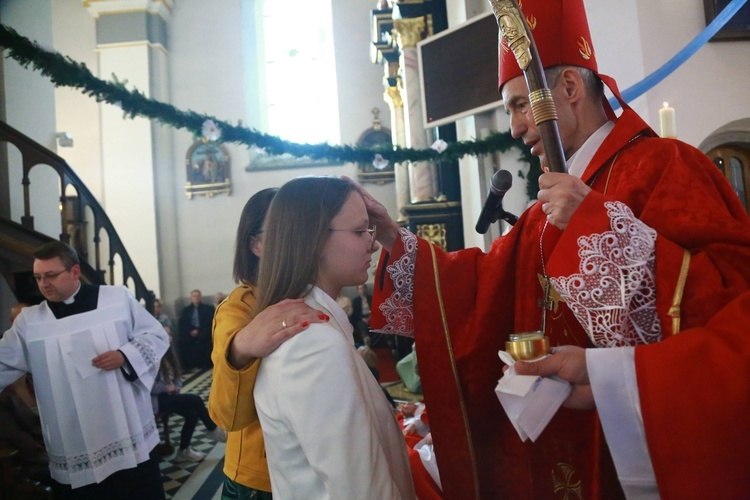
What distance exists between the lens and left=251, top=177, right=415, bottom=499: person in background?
1070mm

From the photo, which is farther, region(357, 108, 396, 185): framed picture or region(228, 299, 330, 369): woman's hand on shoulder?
region(357, 108, 396, 185): framed picture

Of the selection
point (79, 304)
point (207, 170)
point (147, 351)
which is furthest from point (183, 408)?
point (207, 170)

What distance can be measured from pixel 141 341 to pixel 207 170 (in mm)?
9239

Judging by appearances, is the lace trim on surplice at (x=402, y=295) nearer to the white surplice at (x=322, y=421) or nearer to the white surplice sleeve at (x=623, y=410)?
the white surplice at (x=322, y=421)

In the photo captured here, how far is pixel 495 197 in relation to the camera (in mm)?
Answer: 1576

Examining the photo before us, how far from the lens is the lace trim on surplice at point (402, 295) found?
171 centimetres

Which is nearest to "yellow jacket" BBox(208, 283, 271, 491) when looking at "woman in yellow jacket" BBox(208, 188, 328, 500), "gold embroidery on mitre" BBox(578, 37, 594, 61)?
"woman in yellow jacket" BBox(208, 188, 328, 500)

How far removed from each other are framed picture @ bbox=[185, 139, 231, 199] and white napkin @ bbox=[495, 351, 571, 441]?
11441 millimetres

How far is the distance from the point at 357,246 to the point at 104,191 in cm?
1151

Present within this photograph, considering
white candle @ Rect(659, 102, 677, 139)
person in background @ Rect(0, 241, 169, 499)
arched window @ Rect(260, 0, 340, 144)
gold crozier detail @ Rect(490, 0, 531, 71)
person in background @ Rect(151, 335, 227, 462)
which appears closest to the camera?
gold crozier detail @ Rect(490, 0, 531, 71)

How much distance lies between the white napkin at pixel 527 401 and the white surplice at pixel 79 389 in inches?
102

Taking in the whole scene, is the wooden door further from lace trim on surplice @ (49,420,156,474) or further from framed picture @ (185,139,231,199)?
framed picture @ (185,139,231,199)

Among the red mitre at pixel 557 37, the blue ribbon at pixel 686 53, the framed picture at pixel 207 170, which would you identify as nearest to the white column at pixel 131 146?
the framed picture at pixel 207 170

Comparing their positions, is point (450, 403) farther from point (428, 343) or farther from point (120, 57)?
point (120, 57)
